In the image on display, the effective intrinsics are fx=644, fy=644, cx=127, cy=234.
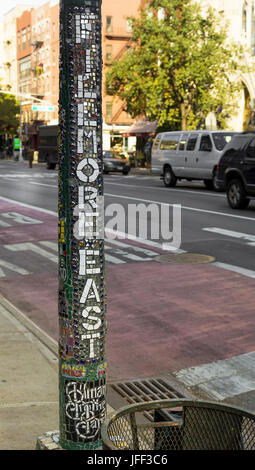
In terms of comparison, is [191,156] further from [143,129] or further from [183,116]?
[143,129]

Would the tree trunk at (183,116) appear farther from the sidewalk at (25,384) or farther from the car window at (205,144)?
the sidewalk at (25,384)

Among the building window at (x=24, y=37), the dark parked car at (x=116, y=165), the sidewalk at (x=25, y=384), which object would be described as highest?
the building window at (x=24, y=37)

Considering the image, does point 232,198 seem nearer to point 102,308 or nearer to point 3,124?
point 102,308

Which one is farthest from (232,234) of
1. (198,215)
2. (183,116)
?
(183,116)

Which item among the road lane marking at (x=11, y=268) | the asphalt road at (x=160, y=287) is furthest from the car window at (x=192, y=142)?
the road lane marking at (x=11, y=268)

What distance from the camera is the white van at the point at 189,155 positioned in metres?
24.7

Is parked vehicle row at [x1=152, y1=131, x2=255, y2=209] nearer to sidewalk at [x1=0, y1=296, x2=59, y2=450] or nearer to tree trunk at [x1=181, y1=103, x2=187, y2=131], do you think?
tree trunk at [x1=181, y1=103, x2=187, y2=131]

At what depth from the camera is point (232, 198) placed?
17.6m

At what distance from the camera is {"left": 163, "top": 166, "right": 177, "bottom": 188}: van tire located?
26.8 metres

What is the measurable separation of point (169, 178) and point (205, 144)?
8.42ft

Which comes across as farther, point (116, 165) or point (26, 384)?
point (116, 165)

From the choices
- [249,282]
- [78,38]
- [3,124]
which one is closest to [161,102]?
[249,282]

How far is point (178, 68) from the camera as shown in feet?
118

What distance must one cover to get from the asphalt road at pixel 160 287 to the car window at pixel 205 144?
878 centimetres
